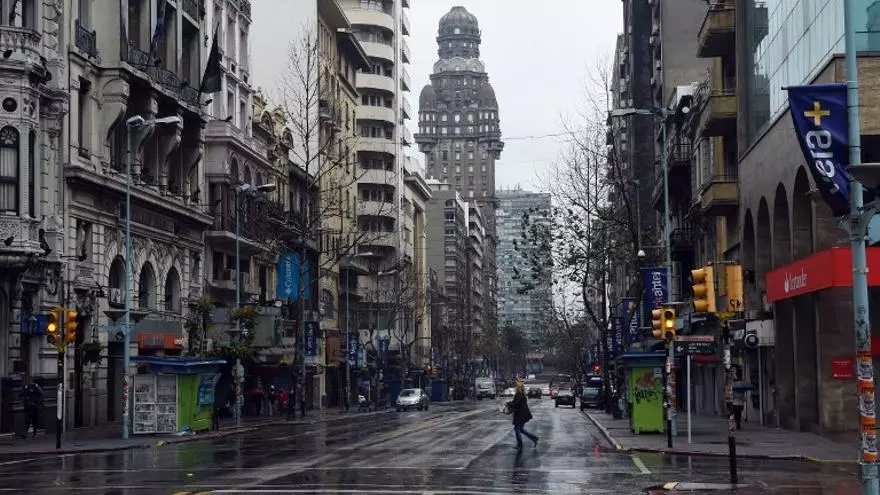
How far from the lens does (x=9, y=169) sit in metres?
43.7

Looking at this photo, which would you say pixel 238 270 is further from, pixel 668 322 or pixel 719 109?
pixel 668 322

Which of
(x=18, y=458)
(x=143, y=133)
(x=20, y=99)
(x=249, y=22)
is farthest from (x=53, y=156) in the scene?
(x=249, y=22)

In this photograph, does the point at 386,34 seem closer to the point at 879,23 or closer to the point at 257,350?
the point at 257,350

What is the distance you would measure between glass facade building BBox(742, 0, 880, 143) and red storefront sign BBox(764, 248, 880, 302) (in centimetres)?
546

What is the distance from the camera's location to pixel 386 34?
13038 centimetres

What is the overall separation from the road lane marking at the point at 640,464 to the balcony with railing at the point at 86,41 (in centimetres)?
2916

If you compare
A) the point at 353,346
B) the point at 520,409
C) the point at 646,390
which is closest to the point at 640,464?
the point at 520,409

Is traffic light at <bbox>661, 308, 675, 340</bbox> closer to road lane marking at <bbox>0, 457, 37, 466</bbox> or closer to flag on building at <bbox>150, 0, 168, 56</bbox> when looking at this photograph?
road lane marking at <bbox>0, 457, 37, 466</bbox>

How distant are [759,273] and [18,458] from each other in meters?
28.5

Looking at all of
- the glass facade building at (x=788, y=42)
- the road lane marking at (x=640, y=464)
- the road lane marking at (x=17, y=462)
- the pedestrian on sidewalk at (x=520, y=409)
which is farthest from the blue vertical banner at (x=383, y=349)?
the road lane marking at (x=640, y=464)

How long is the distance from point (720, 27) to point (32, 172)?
27013 mm

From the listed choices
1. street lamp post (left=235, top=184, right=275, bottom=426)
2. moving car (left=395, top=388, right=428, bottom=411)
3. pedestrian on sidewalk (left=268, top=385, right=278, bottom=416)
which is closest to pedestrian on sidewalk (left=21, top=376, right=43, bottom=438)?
street lamp post (left=235, top=184, right=275, bottom=426)

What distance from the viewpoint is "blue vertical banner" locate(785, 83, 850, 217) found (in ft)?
56.3

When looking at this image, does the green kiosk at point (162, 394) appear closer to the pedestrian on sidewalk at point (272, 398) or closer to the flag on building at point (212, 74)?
the flag on building at point (212, 74)
